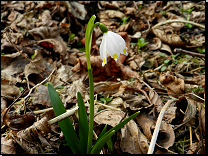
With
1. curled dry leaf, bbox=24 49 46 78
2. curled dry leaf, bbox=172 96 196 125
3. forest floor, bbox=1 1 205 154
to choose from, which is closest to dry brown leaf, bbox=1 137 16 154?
forest floor, bbox=1 1 205 154

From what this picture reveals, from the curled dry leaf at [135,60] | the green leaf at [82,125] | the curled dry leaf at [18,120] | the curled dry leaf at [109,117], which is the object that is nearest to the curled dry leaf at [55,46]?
the curled dry leaf at [135,60]

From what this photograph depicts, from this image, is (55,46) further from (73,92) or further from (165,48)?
(165,48)

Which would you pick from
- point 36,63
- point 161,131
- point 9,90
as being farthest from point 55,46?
point 161,131

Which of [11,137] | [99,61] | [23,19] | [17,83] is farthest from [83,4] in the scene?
[11,137]

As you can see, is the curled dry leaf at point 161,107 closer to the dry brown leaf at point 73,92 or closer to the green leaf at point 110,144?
the green leaf at point 110,144

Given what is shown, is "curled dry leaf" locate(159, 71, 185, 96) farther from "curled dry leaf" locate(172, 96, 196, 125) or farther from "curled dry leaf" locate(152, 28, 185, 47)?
"curled dry leaf" locate(152, 28, 185, 47)

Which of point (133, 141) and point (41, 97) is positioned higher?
point (41, 97)
